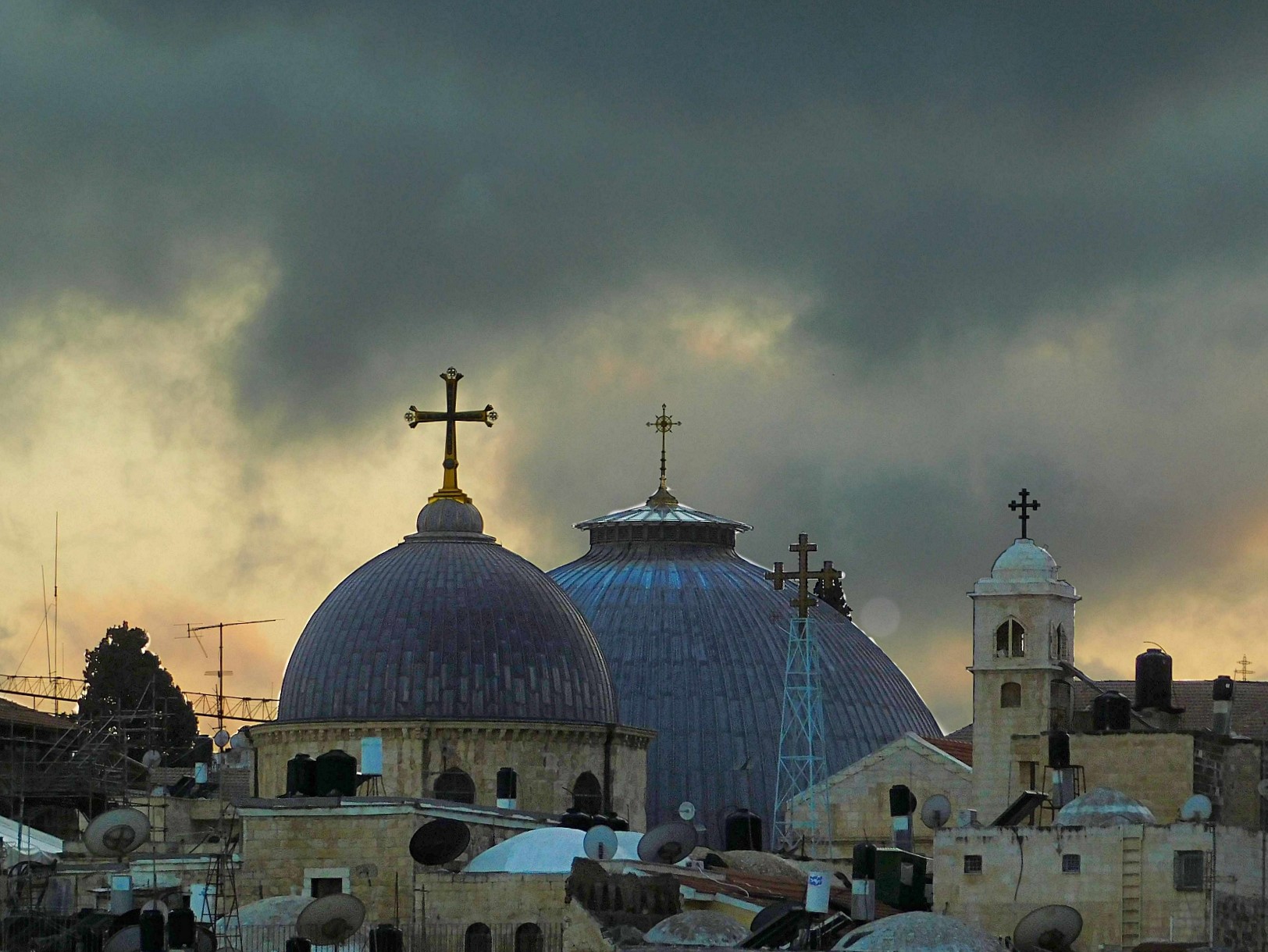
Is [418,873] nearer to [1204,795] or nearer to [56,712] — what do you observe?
[1204,795]

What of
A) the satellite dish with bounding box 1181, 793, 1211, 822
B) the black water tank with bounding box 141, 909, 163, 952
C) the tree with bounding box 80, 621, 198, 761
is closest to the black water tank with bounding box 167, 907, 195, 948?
the black water tank with bounding box 141, 909, 163, 952

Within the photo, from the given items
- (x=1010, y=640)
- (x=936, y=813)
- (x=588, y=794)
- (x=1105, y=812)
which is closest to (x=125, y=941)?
(x=588, y=794)

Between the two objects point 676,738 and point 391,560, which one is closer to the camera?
point 391,560

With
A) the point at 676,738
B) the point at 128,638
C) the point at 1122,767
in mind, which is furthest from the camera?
the point at 128,638

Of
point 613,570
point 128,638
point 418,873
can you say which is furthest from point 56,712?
point 418,873

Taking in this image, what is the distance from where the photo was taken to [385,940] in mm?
64188

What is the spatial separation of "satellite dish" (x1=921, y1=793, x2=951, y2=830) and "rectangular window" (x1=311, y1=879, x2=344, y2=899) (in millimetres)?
12315

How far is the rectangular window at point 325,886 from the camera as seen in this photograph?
2648 inches

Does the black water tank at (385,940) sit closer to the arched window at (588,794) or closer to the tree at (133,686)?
the arched window at (588,794)

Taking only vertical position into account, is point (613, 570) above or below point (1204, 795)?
above

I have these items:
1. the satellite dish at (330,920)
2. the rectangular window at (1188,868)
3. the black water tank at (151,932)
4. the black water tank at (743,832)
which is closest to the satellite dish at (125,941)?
the black water tank at (151,932)

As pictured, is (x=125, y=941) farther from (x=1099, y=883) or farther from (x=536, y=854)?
(x=1099, y=883)

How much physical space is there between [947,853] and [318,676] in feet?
58.4

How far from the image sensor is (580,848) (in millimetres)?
66562
